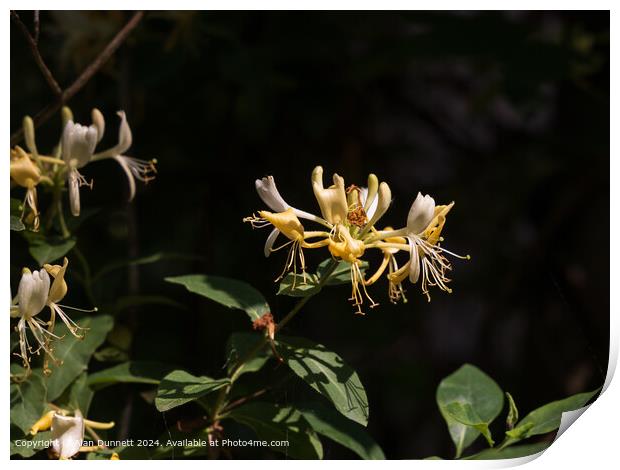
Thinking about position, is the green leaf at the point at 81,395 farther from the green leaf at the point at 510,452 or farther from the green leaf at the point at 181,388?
the green leaf at the point at 510,452

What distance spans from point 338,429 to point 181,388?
13 centimetres

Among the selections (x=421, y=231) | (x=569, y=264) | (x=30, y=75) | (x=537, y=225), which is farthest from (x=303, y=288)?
(x=537, y=225)

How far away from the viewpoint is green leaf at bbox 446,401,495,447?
0.64 metres

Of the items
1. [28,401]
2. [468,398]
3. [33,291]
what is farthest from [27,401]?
[468,398]

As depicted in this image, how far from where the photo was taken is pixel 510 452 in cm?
68

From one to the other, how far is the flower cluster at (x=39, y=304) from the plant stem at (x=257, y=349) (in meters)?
0.12

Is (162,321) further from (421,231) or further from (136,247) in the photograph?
(421,231)

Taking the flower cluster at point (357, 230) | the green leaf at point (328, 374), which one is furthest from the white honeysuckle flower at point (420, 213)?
the green leaf at point (328, 374)

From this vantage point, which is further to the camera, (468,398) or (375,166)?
(375,166)

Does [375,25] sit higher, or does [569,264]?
[375,25]

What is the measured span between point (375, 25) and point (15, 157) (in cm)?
74

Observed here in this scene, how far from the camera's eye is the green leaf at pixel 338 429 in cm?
66

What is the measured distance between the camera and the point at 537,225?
140 centimetres

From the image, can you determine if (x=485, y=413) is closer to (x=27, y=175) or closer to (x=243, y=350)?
(x=243, y=350)
